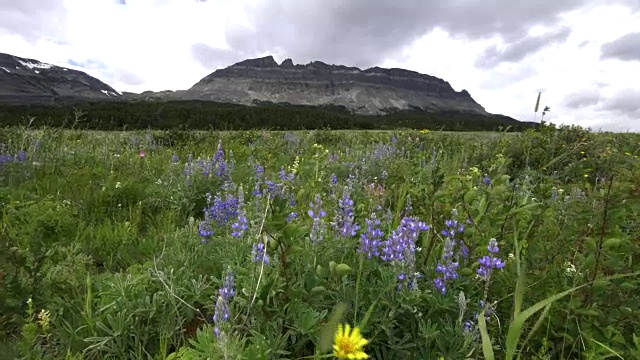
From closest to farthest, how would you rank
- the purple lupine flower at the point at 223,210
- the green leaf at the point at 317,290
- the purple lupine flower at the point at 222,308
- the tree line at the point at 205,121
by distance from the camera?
the purple lupine flower at the point at 222,308
the green leaf at the point at 317,290
the purple lupine flower at the point at 223,210
the tree line at the point at 205,121

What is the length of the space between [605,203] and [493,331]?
0.90 metres

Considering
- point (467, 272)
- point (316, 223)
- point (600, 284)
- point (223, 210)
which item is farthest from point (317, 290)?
point (223, 210)

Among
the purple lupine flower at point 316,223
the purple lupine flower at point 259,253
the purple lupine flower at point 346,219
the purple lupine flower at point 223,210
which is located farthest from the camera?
the purple lupine flower at point 223,210

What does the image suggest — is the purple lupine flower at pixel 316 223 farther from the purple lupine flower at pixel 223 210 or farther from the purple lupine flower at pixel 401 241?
the purple lupine flower at pixel 223 210

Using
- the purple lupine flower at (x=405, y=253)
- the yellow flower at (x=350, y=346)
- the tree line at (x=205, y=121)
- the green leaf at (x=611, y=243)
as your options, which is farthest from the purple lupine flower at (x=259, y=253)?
the tree line at (x=205, y=121)

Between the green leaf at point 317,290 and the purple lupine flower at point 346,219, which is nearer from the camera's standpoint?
the green leaf at point 317,290

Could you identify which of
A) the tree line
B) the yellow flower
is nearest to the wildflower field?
the yellow flower

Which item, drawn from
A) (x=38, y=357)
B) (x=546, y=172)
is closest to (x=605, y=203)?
(x=38, y=357)

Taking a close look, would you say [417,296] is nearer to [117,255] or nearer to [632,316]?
[632,316]

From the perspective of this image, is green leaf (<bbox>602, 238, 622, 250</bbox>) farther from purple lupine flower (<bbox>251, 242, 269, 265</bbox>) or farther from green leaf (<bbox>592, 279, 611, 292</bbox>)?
purple lupine flower (<bbox>251, 242, 269, 265</bbox>)

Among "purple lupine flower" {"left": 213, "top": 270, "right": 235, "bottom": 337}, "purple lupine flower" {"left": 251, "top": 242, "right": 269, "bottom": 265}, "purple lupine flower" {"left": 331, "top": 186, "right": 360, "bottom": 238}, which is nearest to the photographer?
"purple lupine flower" {"left": 213, "top": 270, "right": 235, "bottom": 337}

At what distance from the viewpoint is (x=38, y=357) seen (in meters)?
1.90

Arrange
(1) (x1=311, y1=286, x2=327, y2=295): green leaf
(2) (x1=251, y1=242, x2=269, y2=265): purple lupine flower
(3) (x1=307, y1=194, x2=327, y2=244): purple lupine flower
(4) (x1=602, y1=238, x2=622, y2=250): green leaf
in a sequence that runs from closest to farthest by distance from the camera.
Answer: (1) (x1=311, y1=286, x2=327, y2=295): green leaf, (2) (x1=251, y1=242, x2=269, y2=265): purple lupine flower, (4) (x1=602, y1=238, x2=622, y2=250): green leaf, (3) (x1=307, y1=194, x2=327, y2=244): purple lupine flower

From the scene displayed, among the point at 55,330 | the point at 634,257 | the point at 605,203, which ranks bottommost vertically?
the point at 55,330
